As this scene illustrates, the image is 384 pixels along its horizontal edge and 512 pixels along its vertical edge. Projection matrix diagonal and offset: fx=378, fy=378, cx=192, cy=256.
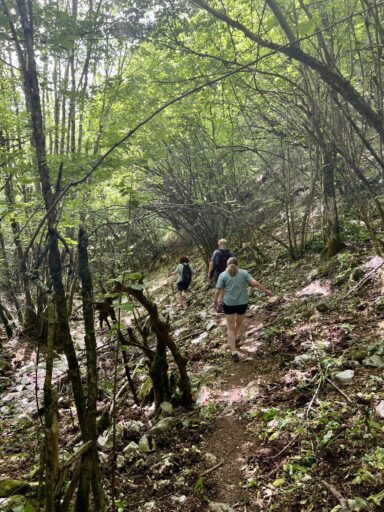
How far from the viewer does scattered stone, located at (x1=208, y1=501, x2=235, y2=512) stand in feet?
9.81

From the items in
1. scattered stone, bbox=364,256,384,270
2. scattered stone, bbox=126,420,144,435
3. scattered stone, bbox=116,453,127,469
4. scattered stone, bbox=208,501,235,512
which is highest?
scattered stone, bbox=364,256,384,270

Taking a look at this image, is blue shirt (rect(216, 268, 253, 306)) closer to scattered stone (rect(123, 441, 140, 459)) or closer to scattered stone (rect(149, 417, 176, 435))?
scattered stone (rect(149, 417, 176, 435))

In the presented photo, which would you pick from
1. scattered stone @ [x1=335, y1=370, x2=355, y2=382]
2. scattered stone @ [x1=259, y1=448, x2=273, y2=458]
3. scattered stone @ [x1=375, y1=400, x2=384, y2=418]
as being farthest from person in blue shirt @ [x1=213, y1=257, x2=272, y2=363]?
scattered stone @ [x1=375, y1=400, x2=384, y2=418]

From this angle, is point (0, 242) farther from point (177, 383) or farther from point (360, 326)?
point (360, 326)

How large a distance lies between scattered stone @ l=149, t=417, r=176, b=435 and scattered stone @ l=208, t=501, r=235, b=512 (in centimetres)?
128

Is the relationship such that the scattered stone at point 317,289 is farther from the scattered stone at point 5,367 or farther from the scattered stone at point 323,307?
the scattered stone at point 5,367

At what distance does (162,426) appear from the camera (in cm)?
429

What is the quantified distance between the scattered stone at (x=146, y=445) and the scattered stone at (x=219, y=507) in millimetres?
1072

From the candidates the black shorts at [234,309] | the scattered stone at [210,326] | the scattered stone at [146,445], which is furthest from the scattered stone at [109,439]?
the scattered stone at [210,326]

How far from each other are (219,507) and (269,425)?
1054mm

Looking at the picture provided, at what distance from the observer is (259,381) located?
4906 mm

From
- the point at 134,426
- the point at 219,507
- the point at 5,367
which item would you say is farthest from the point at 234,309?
the point at 5,367

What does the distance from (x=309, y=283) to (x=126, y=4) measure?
6018 mm

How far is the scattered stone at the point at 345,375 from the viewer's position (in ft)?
13.4
